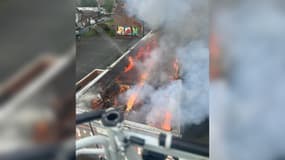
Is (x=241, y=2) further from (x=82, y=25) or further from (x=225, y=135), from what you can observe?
(x=82, y=25)

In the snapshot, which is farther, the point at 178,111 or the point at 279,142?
the point at 178,111

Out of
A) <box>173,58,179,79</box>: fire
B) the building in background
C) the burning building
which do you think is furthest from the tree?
<box>173,58,179,79</box>: fire

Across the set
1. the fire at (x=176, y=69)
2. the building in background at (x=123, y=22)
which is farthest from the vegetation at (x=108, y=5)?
the fire at (x=176, y=69)

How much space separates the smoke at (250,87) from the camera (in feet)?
1.50

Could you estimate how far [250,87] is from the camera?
474 mm

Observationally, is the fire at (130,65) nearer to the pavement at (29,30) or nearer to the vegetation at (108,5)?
the vegetation at (108,5)

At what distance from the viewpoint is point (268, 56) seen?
18.3 inches

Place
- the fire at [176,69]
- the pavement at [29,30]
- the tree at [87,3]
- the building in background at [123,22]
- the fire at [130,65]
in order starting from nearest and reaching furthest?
the pavement at [29,30] < the tree at [87,3] < the building in background at [123,22] < the fire at [176,69] < the fire at [130,65]

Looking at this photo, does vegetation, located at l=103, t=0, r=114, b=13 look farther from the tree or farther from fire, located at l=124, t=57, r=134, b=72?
fire, located at l=124, t=57, r=134, b=72

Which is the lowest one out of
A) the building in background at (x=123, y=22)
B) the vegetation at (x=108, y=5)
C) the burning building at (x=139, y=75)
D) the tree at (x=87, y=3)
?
the burning building at (x=139, y=75)

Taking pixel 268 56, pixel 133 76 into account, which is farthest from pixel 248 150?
pixel 133 76

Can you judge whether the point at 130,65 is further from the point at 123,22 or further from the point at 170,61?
the point at 123,22

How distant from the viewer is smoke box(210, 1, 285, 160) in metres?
0.46

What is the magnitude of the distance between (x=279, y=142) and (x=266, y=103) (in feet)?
0.22
